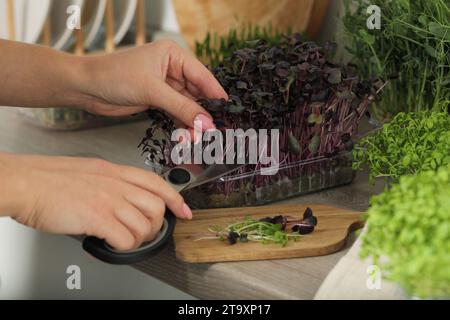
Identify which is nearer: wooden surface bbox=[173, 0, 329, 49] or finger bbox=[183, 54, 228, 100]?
finger bbox=[183, 54, 228, 100]

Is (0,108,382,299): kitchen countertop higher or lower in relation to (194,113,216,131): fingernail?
lower

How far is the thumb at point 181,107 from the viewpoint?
3.55 feet

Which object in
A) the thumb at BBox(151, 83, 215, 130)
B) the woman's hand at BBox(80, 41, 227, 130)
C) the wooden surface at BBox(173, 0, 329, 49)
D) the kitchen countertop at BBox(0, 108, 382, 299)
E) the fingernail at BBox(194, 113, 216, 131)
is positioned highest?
the wooden surface at BBox(173, 0, 329, 49)

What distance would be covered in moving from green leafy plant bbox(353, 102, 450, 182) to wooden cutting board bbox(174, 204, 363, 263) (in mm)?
78

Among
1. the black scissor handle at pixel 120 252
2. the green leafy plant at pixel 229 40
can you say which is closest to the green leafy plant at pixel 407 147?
the black scissor handle at pixel 120 252

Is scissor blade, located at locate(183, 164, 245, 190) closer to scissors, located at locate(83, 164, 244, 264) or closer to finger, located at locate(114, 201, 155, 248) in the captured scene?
scissors, located at locate(83, 164, 244, 264)

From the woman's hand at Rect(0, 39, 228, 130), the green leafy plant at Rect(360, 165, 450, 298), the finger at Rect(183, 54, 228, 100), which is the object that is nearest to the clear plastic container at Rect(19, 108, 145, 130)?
the woman's hand at Rect(0, 39, 228, 130)

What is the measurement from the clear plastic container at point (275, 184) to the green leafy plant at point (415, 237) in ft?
1.20

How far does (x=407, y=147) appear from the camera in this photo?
1.06m

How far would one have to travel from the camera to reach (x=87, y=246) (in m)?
0.91

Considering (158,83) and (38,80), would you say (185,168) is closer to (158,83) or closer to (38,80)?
(158,83)

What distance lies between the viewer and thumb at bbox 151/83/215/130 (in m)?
1.08

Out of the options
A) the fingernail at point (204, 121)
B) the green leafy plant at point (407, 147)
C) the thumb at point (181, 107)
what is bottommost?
the green leafy plant at point (407, 147)

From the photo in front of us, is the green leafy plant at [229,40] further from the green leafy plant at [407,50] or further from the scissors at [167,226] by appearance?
the scissors at [167,226]
